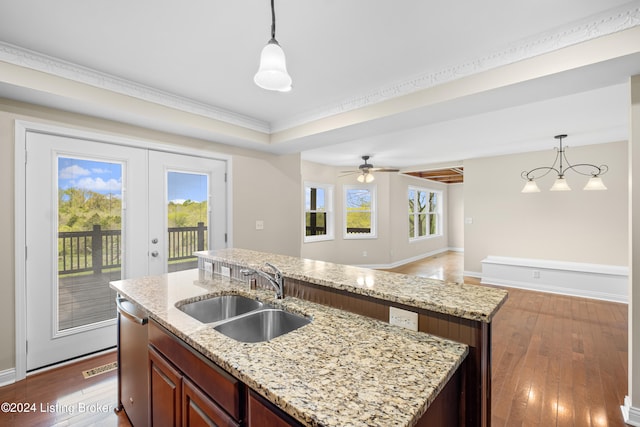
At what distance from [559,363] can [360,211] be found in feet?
15.7

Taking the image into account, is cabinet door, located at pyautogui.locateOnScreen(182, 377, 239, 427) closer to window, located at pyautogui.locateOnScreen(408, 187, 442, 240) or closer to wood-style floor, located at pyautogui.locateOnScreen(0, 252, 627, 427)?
wood-style floor, located at pyautogui.locateOnScreen(0, 252, 627, 427)

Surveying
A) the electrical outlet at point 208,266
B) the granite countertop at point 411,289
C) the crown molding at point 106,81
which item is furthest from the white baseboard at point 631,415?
the crown molding at point 106,81

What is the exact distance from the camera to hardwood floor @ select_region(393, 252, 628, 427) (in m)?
2.01

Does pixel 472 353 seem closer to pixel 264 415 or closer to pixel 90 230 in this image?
pixel 264 415

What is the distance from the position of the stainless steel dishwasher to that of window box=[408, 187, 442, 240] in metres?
7.16

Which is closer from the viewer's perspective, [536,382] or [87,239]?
[536,382]

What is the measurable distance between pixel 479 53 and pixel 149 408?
3098 mm

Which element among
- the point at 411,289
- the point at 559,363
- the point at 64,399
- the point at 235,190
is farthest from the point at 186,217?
the point at 559,363

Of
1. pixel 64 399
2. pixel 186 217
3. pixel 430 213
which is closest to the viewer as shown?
pixel 64 399

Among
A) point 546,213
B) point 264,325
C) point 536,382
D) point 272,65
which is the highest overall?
point 272,65

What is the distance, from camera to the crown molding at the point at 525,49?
66.4 inches

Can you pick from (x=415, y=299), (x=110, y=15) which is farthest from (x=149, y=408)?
(x=110, y=15)

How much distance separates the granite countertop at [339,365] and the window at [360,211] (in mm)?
5590

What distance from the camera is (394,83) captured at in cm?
260
